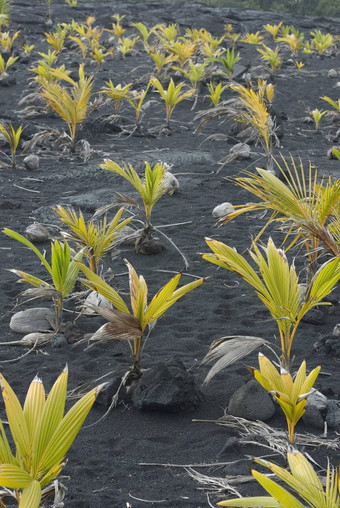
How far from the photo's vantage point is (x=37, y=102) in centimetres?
675

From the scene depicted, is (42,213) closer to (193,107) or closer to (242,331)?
→ (242,331)

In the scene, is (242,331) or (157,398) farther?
(242,331)

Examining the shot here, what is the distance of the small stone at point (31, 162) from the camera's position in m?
4.62

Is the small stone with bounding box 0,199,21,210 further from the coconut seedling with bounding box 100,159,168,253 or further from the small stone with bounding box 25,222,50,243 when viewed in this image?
the coconut seedling with bounding box 100,159,168,253

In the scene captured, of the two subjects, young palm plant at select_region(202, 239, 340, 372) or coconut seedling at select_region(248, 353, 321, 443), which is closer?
coconut seedling at select_region(248, 353, 321, 443)

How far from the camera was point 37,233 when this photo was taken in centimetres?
327

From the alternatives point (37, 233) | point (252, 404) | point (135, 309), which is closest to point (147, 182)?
point (37, 233)

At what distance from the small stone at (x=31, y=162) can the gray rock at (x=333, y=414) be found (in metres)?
3.34

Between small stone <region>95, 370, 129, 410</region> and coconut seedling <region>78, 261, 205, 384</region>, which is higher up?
coconut seedling <region>78, 261, 205, 384</region>

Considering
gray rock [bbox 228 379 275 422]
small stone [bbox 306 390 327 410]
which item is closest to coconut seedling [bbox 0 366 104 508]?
gray rock [bbox 228 379 275 422]

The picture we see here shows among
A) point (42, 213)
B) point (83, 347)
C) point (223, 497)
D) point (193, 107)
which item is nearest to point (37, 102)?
point (193, 107)

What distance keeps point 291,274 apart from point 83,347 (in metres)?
0.86

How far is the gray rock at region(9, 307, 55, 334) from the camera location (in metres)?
2.40

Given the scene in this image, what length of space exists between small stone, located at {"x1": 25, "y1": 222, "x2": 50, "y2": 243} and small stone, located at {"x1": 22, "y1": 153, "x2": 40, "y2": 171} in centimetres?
142
